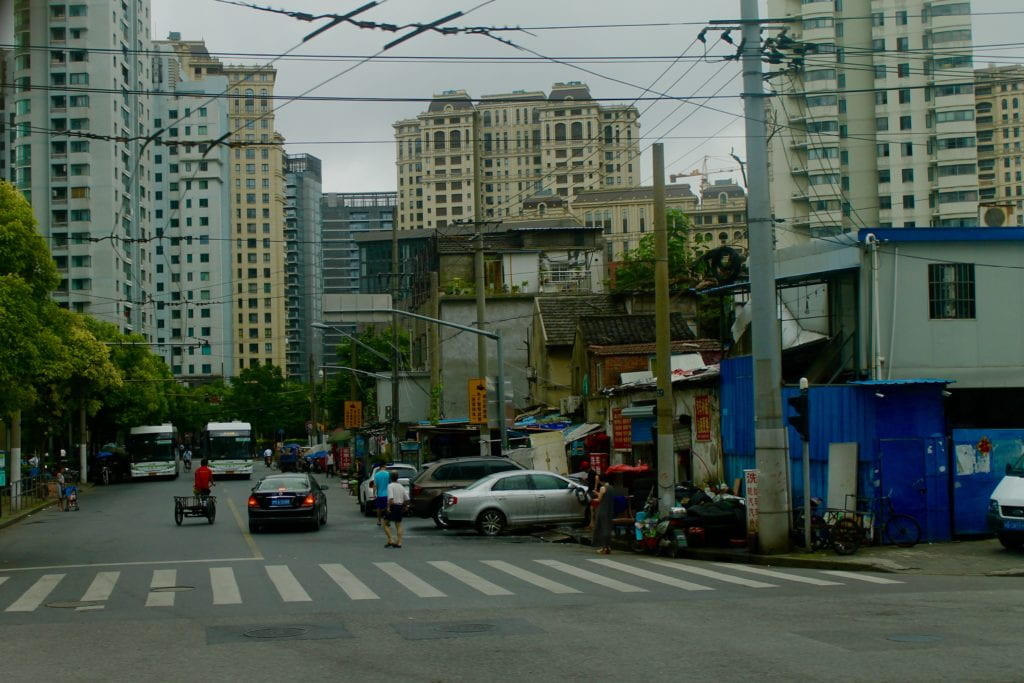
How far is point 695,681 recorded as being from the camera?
9.42 meters

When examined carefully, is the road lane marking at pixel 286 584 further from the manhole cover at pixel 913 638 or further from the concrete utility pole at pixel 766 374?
the concrete utility pole at pixel 766 374

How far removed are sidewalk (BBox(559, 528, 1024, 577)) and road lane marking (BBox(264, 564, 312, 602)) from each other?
774 cm

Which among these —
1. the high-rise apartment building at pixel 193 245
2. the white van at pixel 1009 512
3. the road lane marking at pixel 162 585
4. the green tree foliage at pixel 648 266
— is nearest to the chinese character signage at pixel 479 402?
the road lane marking at pixel 162 585

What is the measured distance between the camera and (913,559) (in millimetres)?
19438

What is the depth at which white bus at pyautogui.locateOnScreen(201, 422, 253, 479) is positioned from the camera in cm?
6775

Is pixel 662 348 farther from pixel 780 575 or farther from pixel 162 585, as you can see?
pixel 162 585

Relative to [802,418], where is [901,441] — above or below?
below

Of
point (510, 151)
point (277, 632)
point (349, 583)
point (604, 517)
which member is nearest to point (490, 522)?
point (604, 517)

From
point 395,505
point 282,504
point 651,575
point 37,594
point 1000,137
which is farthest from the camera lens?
point 1000,137

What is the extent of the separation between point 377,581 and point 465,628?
5535mm

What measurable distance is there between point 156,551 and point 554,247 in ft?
150

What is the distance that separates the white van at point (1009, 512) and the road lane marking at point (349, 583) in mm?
10956

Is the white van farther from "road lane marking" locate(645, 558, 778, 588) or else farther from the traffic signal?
"road lane marking" locate(645, 558, 778, 588)

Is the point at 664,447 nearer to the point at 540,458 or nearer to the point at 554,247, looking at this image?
the point at 540,458
